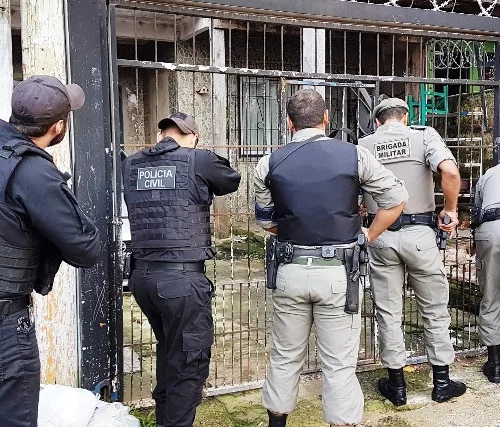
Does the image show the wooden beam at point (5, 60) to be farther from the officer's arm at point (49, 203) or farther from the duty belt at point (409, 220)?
the duty belt at point (409, 220)

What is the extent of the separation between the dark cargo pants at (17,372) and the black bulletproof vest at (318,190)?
1435 mm

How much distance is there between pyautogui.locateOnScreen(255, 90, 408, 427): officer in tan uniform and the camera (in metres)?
3.08

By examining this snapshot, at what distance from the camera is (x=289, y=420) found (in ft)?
12.0

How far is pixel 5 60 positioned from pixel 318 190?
194 centimetres

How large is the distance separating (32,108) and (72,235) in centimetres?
49

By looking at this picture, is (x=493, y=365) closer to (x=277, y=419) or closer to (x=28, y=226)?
(x=277, y=419)

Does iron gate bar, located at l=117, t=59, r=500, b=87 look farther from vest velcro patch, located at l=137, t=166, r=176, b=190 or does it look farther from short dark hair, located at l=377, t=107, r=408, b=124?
vest velcro patch, located at l=137, t=166, r=176, b=190

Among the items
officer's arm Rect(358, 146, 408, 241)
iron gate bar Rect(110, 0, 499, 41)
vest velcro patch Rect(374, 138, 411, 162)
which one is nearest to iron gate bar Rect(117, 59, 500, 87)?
iron gate bar Rect(110, 0, 499, 41)

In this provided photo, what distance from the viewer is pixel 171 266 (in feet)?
10.1

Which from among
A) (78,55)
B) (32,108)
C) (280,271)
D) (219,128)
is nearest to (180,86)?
(219,128)

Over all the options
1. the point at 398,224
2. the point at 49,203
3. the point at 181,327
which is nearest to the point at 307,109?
the point at 398,224

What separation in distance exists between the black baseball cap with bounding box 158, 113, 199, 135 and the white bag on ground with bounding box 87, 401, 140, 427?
4.87ft

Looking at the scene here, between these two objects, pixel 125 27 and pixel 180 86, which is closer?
pixel 180 86

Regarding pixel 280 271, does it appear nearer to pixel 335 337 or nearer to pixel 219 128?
pixel 335 337
